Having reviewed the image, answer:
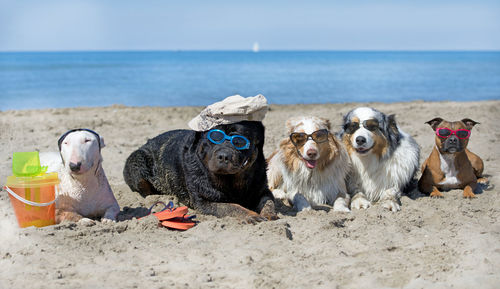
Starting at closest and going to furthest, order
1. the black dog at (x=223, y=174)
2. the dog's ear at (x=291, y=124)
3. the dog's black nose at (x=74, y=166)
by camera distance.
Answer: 1. the dog's black nose at (x=74, y=166)
2. the black dog at (x=223, y=174)
3. the dog's ear at (x=291, y=124)

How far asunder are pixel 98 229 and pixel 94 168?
59 centimetres

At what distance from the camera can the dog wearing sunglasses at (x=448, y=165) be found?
20.0 feet

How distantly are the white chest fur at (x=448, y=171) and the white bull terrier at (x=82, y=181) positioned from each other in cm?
391

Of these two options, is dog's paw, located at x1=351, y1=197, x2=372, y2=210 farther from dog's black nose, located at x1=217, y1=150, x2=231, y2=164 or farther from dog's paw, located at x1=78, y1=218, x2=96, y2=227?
dog's paw, located at x1=78, y1=218, x2=96, y2=227

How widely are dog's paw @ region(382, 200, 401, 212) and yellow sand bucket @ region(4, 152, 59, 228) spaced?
347cm

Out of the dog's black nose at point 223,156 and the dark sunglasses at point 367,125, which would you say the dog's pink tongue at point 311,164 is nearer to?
the dark sunglasses at point 367,125

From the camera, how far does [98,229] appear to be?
4730mm

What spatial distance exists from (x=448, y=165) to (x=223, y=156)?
3.06 metres

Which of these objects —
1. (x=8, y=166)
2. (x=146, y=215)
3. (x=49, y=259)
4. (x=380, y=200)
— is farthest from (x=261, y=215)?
(x=8, y=166)

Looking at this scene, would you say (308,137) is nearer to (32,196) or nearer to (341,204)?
(341,204)

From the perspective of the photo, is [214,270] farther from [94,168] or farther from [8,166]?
[8,166]

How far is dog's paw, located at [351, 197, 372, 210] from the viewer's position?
19.0 ft

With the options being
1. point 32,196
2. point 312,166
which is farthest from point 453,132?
point 32,196

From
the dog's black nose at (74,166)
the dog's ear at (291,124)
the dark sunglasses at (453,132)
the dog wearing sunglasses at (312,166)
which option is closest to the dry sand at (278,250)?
the dog wearing sunglasses at (312,166)
